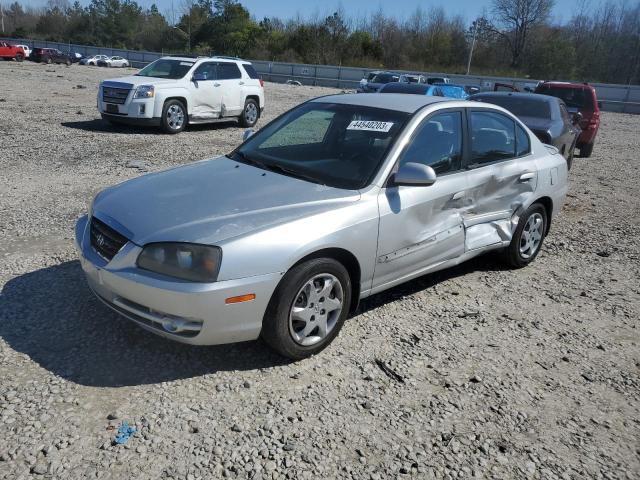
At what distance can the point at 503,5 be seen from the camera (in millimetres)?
71938

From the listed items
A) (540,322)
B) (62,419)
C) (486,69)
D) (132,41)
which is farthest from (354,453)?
(132,41)

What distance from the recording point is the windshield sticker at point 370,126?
4.14 m

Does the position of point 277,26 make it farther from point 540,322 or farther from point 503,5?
point 540,322

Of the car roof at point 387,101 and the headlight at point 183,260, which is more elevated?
the car roof at point 387,101

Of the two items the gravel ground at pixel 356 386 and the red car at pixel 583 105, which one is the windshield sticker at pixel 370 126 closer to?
the gravel ground at pixel 356 386

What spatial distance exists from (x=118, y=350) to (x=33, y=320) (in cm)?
77

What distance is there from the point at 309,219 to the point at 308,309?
1.89ft

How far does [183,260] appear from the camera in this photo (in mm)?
3088

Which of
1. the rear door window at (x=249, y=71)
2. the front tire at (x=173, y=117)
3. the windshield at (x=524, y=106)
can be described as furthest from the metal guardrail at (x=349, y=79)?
the front tire at (x=173, y=117)

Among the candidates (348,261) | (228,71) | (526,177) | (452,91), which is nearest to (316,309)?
(348,261)

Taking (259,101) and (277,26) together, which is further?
(277,26)

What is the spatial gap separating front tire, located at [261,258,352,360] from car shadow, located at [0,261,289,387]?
9.0 inches

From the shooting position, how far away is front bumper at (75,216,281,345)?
3.03m

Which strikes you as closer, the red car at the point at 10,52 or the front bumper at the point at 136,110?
the front bumper at the point at 136,110
